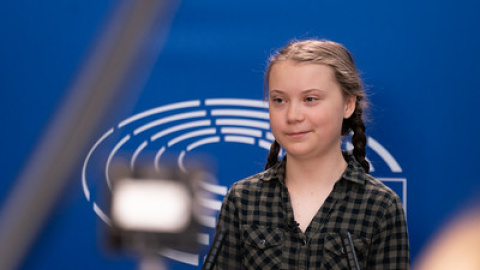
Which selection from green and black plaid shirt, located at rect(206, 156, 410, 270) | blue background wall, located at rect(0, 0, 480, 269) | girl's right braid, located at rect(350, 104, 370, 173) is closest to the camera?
green and black plaid shirt, located at rect(206, 156, 410, 270)

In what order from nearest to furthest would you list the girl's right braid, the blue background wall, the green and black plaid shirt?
the green and black plaid shirt < the girl's right braid < the blue background wall

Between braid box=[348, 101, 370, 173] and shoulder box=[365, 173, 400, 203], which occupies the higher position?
braid box=[348, 101, 370, 173]

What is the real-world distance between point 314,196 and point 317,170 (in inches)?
1.8

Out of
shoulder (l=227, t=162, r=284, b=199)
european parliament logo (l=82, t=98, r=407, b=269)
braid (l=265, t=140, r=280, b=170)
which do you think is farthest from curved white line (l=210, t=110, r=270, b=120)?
shoulder (l=227, t=162, r=284, b=199)

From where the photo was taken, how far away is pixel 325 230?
1.03m

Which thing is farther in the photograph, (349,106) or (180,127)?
(180,127)

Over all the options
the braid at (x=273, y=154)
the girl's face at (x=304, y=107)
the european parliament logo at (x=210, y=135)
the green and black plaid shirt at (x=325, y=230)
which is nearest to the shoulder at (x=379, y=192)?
the green and black plaid shirt at (x=325, y=230)

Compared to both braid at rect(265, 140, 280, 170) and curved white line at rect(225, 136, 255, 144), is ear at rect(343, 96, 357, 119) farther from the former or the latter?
curved white line at rect(225, 136, 255, 144)

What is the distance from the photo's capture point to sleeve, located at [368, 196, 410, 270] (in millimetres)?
1029

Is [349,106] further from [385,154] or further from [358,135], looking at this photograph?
[385,154]

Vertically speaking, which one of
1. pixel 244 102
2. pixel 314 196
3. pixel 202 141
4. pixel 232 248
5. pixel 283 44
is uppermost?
pixel 283 44

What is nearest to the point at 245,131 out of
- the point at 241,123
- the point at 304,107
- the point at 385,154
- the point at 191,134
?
the point at 241,123

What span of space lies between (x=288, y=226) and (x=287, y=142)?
0.14 meters

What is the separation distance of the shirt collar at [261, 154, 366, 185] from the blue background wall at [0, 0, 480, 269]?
0.97 feet
